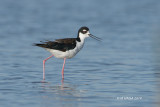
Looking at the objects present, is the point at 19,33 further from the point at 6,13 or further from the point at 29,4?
the point at 29,4

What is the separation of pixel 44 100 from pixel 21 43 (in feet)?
26.8

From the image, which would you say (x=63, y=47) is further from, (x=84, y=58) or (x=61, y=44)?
(x=84, y=58)

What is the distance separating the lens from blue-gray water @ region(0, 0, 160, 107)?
7.85 metres

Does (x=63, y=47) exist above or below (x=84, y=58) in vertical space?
above

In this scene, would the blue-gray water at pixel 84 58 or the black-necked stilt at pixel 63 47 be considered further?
the black-necked stilt at pixel 63 47

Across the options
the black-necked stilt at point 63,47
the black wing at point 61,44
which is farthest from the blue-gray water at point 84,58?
the black wing at point 61,44

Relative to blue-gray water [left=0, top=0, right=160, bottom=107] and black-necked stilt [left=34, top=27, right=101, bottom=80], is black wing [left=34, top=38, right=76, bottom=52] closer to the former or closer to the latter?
black-necked stilt [left=34, top=27, right=101, bottom=80]

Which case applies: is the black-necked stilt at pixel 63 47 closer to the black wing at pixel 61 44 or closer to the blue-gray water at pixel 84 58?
the black wing at pixel 61 44

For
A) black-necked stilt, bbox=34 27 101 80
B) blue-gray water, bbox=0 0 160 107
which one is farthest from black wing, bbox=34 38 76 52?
blue-gray water, bbox=0 0 160 107

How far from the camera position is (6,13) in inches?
936

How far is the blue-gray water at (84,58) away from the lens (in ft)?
25.8

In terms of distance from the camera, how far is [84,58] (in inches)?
520

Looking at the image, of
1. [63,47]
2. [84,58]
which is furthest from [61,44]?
[84,58]

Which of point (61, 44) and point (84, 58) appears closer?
point (61, 44)
